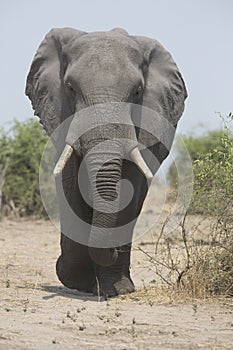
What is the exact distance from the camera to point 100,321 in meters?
6.89

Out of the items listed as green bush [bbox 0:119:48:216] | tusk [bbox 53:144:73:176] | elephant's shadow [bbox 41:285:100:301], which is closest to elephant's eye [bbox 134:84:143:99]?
tusk [bbox 53:144:73:176]

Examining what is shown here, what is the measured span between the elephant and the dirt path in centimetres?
43

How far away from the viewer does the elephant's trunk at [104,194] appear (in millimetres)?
7656

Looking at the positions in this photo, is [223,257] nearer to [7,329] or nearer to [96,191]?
[96,191]

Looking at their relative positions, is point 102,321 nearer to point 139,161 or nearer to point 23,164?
point 139,161

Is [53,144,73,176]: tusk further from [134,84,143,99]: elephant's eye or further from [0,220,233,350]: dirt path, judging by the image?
[0,220,233,350]: dirt path

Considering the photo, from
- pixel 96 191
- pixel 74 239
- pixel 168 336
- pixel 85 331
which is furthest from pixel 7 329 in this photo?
pixel 74 239

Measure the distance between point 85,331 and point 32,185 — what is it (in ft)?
45.9

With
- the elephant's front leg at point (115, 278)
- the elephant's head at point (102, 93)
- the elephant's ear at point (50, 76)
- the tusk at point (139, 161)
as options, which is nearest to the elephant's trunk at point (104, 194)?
the elephant's head at point (102, 93)

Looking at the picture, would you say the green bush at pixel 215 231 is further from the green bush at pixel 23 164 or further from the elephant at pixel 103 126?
the green bush at pixel 23 164

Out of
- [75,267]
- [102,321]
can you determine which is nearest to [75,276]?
[75,267]

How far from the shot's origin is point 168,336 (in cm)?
643

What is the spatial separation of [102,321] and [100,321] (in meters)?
0.02

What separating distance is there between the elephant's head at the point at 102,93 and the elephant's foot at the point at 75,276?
1.02 m
